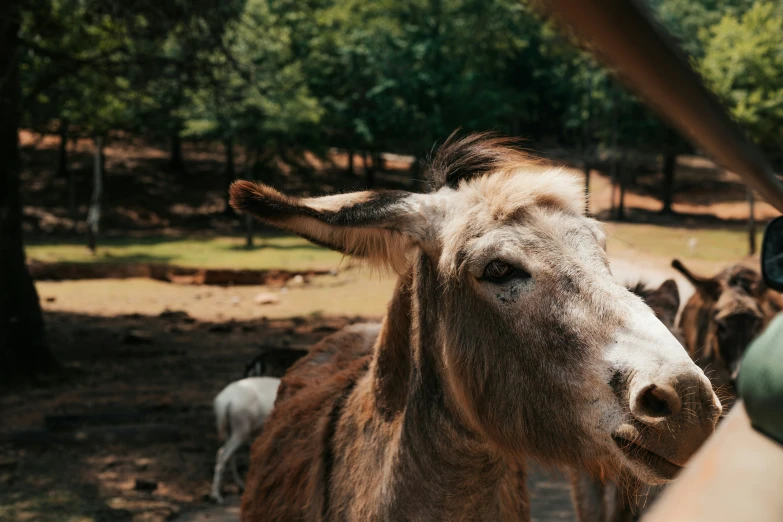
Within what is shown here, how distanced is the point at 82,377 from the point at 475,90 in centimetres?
2741

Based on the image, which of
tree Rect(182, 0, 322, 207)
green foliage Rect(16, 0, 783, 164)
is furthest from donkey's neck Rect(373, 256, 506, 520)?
tree Rect(182, 0, 322, 207)

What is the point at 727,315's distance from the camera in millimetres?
6727

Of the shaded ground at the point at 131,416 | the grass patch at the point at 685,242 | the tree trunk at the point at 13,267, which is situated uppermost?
the tree trunk at the point at 13,267

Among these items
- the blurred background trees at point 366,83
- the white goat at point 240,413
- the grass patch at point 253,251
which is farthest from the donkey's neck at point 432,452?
the grass patch at point 253,251

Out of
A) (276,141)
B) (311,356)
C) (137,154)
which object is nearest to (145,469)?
(311,356)

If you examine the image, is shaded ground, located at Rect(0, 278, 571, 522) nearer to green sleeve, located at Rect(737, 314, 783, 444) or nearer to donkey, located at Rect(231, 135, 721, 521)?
donkey, located at Rect(231, 135, 721, 521)

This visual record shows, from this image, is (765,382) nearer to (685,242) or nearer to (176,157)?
(685,242)

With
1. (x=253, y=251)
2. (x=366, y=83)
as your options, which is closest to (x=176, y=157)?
(x=366, y=83)

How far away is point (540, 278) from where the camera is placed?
2414 mm

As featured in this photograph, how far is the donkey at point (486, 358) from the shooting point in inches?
85.8

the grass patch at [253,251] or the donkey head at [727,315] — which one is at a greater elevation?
the donkey head at [727,315]

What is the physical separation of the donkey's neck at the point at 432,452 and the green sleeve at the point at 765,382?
1886 mm

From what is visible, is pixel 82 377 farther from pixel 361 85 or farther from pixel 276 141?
pixel 361 85

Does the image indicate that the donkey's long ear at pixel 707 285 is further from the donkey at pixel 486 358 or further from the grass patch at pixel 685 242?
the grass patch at pixel 685 242
